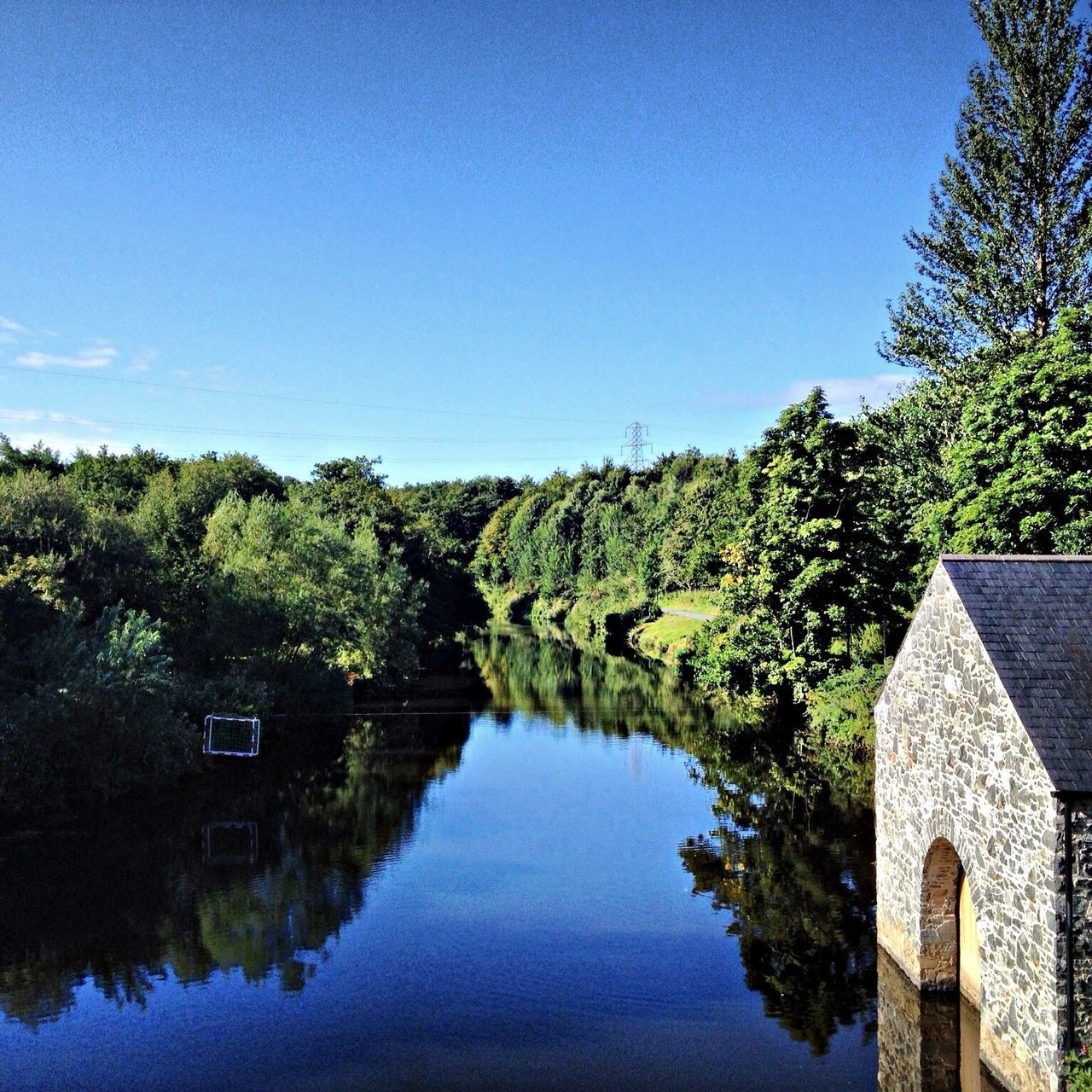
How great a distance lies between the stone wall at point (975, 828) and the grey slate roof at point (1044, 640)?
0.18m

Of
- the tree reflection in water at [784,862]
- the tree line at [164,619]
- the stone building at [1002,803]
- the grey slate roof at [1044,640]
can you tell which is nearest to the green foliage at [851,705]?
the tree reflection in water at [784,862]

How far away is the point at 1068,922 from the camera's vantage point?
10.3 metres

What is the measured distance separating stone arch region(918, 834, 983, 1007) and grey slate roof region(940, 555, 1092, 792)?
10.1 feet

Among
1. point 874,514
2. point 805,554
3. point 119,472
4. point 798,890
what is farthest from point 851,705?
point 119,472

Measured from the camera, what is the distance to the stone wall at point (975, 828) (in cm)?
1070

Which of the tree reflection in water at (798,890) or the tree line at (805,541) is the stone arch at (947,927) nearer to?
the tree reflection in water at (798,890)

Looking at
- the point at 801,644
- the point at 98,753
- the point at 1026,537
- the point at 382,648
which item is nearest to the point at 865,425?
the point at 801,644

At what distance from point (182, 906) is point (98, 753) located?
8.91m

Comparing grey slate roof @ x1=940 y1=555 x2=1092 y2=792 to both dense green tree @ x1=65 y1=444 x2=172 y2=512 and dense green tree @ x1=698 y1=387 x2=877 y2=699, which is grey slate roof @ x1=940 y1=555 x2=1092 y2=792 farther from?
dense green tree @ x1=65 y1=444 x2=172 y2=512

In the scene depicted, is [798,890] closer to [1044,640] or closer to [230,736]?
[1044,640]

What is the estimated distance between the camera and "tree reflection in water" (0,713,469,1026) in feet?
53.3

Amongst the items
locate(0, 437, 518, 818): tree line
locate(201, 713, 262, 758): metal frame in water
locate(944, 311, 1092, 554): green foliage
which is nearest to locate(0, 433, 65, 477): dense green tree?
locate(0, 437, 518, 818): tree line

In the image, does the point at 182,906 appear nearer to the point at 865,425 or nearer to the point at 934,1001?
the point at 934,1001

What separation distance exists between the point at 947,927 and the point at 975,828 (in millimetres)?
2945
